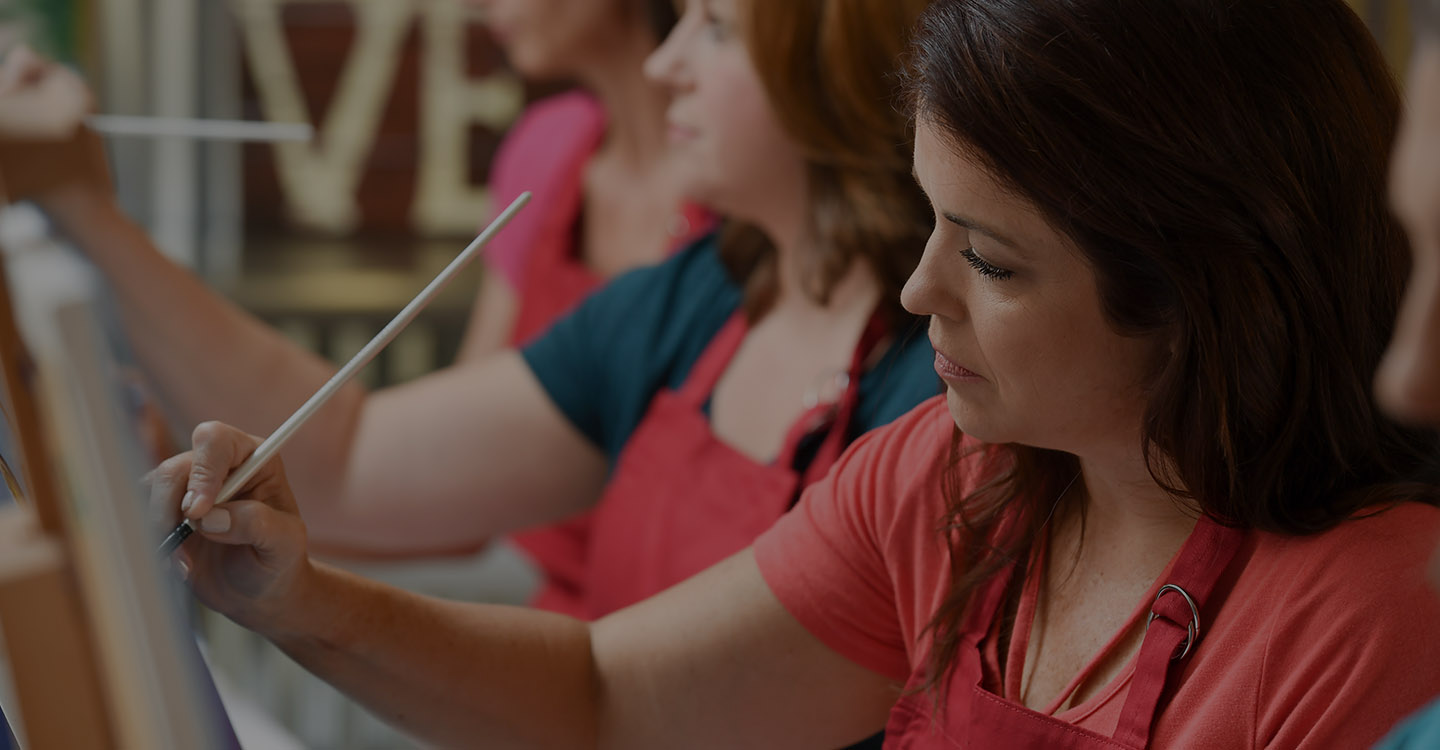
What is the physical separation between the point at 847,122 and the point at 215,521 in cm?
62

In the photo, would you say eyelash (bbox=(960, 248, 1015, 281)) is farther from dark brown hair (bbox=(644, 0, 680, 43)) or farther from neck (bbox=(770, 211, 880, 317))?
dark brown hair (bbox=(644, 0, 680, 43))

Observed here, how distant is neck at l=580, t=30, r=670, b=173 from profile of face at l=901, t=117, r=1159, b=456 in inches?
38.7

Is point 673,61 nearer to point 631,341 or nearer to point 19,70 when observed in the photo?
point 631,341

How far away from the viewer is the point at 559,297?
1786 mm

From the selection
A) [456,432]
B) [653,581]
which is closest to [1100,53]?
[653,581]

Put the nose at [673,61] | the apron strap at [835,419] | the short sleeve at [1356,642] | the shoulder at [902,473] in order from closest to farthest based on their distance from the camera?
the short sleeve at [1356,642] < the shoulder at [902,473] < the apron strap at [835,419] < the nose at [673,61]

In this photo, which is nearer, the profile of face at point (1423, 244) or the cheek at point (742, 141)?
the profile of face at point (1423, 244)

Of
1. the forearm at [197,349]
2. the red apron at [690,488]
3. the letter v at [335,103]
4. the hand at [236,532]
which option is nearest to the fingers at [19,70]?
the forearm at [197,349]

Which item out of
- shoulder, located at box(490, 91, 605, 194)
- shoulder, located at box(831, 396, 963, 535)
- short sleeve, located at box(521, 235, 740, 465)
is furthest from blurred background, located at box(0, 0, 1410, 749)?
shoulder, located at box(831, 396, 963, 535)

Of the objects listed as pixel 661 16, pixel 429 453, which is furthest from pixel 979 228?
pixel 661 16

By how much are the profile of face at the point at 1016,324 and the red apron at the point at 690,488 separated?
1.23 ft

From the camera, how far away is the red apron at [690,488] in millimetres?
1153

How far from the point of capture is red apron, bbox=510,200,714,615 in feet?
5.47

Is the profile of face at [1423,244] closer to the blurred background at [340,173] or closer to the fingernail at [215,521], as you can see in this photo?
A: the fingernail at [215,521]
